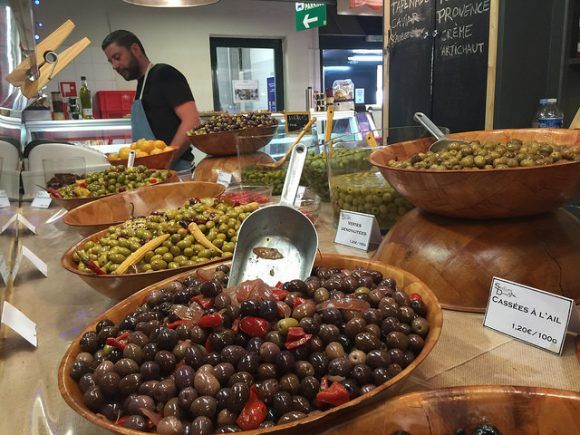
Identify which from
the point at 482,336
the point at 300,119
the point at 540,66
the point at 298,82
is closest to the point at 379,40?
the point at 298,82

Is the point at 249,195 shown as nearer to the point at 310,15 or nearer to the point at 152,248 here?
the point at 152,248

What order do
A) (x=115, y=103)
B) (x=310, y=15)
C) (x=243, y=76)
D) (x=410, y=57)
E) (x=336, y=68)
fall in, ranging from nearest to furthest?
(x=410, y=57) → (x=115, y=103) → (x=310, y=15) → (x=243, y=76) → (x=336, y=68)

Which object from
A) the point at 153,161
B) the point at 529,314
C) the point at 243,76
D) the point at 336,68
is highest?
the point at 336,68

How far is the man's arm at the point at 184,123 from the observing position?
3.31 meters

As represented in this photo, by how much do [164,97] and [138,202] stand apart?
5.58 ft

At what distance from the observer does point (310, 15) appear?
669 cm

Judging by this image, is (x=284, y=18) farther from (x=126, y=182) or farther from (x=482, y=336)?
(x=482, y=336)

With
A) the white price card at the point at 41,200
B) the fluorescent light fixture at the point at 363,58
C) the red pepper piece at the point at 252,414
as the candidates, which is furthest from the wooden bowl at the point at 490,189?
the fluorescent light fixture at the point at 363,58

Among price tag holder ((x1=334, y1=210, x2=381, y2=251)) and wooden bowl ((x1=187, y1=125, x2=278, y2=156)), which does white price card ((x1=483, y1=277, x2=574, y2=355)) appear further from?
wooden bowl ((x1=187, y1=125, x2=278, y2=156))

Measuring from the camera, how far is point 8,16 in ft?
5.96

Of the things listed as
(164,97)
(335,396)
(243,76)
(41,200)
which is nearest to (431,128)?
(335,396)

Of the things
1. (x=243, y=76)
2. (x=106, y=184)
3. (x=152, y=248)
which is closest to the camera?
(x=152, y=248)

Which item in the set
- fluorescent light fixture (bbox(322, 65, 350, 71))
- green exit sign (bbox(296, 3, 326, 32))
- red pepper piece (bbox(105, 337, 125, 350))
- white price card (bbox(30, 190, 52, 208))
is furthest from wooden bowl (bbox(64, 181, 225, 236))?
fluorescent light fixture (bbox(322, 65, 350, 71))

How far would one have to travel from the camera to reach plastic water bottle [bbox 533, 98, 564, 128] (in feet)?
9.45
